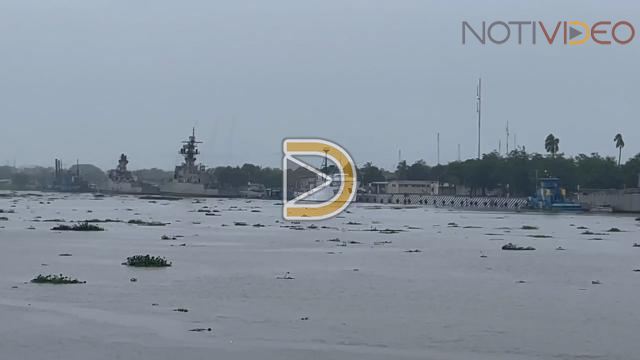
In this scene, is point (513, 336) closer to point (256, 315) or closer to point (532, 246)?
point (256, 315)

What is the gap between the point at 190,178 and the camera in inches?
7072

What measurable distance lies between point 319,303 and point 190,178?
161 m

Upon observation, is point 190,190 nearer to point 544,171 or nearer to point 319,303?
point 544,171

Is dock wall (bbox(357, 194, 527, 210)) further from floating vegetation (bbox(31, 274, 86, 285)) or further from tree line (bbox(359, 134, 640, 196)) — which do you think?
floating vegetation (bbox(31, 274, 86, 285))

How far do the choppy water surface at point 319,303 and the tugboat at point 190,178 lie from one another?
137488 millimetres

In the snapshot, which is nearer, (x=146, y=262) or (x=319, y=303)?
(x=319, y=303)

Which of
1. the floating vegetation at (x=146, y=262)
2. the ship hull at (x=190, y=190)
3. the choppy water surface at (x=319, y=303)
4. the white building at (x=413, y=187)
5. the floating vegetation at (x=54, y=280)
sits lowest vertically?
the choppy water surface at (x=319, y=303)

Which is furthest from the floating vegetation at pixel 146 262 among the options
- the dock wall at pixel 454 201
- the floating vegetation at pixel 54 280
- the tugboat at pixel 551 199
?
the dock wall at pixel 454 201

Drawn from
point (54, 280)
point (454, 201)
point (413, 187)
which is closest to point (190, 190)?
point (413, 187)

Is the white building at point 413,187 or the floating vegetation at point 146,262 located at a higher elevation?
the white building at point 413,187

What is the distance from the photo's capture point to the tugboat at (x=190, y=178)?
577 feet

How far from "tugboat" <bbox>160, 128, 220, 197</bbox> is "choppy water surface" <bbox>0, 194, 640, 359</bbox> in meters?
137

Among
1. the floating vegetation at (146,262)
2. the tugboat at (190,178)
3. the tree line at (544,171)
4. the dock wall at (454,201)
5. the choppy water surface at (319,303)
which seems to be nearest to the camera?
the choppy water surface at (319,303)

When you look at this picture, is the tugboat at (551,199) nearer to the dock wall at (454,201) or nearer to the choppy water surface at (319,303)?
the dock wall at (454,201)
